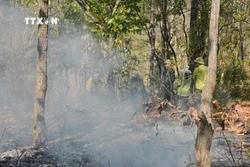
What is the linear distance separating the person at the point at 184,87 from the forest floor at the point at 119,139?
1.81ft

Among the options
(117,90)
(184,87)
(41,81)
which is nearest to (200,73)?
(184,87)

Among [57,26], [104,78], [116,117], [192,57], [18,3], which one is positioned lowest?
[116,117]

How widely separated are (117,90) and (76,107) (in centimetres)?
183

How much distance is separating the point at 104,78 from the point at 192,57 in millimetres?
4247

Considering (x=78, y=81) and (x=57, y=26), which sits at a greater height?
(x=57, y=26)

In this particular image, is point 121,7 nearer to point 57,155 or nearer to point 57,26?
point 57,155

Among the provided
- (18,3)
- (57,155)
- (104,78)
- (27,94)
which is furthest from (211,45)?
(18,3)

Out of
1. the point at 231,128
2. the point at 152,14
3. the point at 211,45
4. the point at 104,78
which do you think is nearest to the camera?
the point at 211,45

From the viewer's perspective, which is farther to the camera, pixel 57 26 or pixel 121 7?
pixel 57 26

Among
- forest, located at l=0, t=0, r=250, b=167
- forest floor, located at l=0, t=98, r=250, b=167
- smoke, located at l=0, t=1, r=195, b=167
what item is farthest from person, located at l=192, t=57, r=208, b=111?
smoke, located at l=0, t=1, r=195, b=167

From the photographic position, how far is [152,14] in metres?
12.7

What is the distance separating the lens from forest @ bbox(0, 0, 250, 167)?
708 centimetres

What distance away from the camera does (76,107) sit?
529 inches

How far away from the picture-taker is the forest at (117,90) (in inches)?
279
